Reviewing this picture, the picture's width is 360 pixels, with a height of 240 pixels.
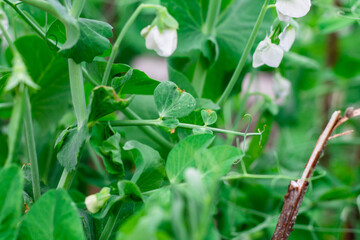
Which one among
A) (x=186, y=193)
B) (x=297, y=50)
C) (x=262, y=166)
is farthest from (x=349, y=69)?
(x=186, y=193)

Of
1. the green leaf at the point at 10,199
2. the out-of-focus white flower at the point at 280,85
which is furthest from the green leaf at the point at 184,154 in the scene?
the out-of-focus white flower at the point at 280,85

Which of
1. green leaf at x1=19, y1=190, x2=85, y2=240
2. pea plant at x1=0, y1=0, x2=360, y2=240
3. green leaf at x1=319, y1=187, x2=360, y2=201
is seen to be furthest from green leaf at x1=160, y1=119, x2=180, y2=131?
green leaf at x1=319, y1=187, x2=360, y2=201

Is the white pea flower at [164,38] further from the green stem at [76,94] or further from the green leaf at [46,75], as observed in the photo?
the green leaf at [46,75]

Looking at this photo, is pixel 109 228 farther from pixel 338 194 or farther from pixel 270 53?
pixel 338 194

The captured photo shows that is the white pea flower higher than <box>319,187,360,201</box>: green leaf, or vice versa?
the white pea flower

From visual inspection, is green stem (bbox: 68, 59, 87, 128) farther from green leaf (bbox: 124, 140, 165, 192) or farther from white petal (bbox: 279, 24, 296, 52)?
white petal (bbox: 279, 24, 296, 52)

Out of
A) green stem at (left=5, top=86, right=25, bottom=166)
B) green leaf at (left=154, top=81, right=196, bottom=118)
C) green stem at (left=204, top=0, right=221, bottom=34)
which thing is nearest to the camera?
green stem at (left=5, top=86, right=25, bottom=166)

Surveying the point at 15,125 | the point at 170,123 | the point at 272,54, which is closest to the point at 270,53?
the point at 272,54

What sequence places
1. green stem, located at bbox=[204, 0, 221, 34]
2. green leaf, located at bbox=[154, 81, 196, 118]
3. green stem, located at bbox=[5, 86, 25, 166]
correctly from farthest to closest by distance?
green stem, located at bbox=[204, 0, 221, 34]
green leaf, located at bbox=[154, 81, 196, 118]
green stem, located at bbox=[5, 86, 25, 166]
